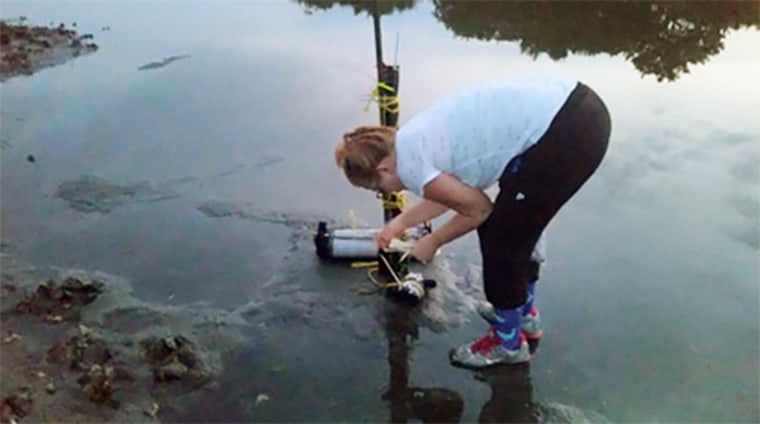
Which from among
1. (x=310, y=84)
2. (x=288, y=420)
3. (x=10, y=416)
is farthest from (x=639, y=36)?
(x=10, y=416)

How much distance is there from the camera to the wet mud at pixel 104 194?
5.15m

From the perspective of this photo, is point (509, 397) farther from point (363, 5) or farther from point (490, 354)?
point (363, 5)

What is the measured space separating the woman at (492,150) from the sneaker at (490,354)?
77 centimetres

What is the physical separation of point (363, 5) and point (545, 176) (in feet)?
24.4

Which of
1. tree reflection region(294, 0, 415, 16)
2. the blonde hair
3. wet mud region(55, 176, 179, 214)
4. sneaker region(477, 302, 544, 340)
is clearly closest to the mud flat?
wet mud region(55, 176, 179, 214)

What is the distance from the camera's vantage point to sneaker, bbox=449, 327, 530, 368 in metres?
3.49

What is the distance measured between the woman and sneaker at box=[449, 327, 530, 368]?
769 mm

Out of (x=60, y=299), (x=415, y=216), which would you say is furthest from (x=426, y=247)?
(x=60, y=299)

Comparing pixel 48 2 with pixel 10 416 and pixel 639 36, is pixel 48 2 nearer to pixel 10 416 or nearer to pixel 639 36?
pixel 639 36

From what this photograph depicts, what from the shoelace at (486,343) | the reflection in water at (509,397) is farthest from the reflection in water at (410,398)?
the shoelace at (486,343)

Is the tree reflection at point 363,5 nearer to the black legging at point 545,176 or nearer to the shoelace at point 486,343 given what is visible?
the shoelace at point 486,343

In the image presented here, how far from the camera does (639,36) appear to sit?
7844 mm

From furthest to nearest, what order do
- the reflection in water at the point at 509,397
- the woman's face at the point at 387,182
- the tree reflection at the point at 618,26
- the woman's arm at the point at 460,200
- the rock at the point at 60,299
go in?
1. the tree reflection at the point at 618,26
2. the rock at the point at 60,299
3. the reflection in water at the point at 509,397
4. the woman's face at the point at 387,182
5. the woman's arm at the point at 460,200

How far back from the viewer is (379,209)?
16.6 feet
